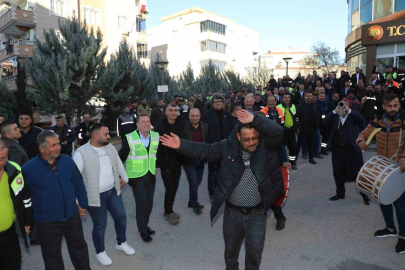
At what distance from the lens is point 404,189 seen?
4301 mm

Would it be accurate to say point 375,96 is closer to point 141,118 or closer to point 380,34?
point 141,118

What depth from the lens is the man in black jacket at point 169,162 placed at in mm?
5391

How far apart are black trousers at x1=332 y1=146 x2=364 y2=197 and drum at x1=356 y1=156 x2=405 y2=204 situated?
1530mm

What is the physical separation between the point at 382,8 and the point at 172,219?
22025 millimetres

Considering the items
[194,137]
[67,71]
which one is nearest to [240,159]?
[194,137]

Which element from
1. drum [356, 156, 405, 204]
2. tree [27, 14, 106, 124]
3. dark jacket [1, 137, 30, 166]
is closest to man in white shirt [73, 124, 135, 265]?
dark jacket [1, 137, 30, 166]

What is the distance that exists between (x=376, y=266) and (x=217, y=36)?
155 ft

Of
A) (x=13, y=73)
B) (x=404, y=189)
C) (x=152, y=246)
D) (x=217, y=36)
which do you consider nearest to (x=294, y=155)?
(x=404, y=189)

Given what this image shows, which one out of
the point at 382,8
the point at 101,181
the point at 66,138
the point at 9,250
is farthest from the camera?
the point at 382,8

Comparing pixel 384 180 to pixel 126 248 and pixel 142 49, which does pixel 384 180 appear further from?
pixel 142 49

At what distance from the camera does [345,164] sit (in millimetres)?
6160

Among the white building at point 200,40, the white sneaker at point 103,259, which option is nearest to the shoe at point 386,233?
the white sneaker at point 103,259

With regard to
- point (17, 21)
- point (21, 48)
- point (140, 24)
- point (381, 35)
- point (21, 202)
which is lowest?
point (21, 202)

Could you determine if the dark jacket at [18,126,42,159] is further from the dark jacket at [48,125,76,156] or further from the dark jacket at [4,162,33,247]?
the dark jacket at [4,162,33,247]
